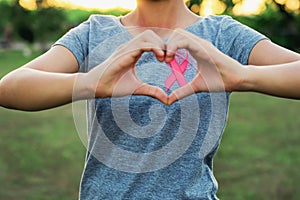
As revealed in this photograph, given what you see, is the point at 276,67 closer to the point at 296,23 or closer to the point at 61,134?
the point at 61,134

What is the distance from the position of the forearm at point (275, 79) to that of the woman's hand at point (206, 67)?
3 centimetres

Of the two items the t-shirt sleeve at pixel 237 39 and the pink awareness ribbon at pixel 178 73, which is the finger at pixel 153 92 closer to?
the pink awareness ribbon at pixel 178 73

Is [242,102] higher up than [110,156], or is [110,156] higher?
[110,156]

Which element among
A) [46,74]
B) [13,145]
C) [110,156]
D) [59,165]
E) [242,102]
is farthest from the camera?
[242,102]

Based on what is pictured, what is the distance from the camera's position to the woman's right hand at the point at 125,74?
4.51 ft

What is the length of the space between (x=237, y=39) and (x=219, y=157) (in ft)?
17.2

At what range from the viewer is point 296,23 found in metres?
26.3

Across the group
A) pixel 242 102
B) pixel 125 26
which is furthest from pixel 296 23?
pixel 125 26

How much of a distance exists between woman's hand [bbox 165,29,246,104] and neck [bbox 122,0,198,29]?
13.0 inches

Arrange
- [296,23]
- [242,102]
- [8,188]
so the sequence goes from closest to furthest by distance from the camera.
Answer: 1. [8,188]
2. [242,102]
3. [296,23]

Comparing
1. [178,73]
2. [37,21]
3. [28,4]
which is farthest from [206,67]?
[28,4]

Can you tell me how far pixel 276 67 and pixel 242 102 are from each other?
37.0 ft

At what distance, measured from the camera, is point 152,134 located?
1.68m

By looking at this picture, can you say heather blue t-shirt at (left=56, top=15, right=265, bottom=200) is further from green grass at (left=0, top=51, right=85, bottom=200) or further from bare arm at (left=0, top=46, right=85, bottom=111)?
green grass at (left=0, top=51, right=85, bottom=200)
